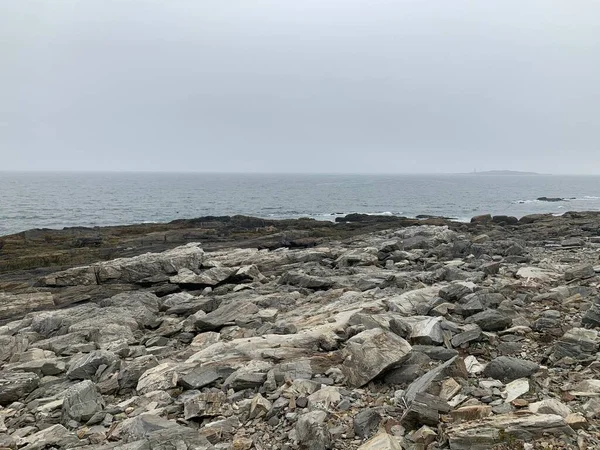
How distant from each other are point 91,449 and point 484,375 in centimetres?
666

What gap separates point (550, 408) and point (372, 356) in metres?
3.02

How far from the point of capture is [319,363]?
9195 millimetres

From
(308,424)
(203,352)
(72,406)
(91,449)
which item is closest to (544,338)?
(308,424)

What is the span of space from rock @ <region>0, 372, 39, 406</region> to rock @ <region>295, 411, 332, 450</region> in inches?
278

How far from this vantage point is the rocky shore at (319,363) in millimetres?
6391

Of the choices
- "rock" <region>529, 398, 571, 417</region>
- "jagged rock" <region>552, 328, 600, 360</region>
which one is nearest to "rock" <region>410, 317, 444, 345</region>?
"jagged rock" <region>552, 328, 600, 360</region>

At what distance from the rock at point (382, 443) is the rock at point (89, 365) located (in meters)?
7.22

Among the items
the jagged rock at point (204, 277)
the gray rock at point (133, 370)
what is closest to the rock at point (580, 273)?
the gray rock at point (133, 370)

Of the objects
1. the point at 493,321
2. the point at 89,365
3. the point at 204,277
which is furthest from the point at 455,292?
the point at 204,277

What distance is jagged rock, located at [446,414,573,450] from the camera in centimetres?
563

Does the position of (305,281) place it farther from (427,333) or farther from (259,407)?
(259,407)

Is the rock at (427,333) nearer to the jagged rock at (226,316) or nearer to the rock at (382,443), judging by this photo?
the rock at (382,443)

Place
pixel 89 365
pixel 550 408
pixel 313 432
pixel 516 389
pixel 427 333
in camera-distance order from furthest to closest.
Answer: pixel 89 365 → pixel 427 333 → pixel 516 389 → pixel 313 432 → pixel 550 408

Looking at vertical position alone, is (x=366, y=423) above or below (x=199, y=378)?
above
